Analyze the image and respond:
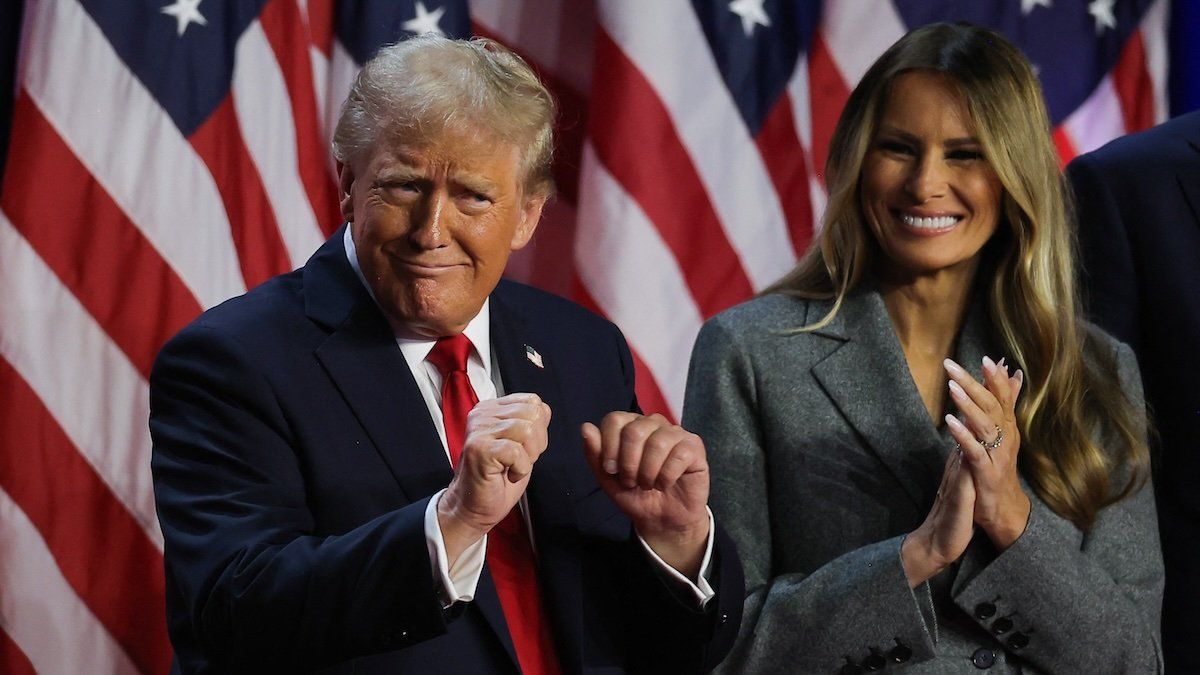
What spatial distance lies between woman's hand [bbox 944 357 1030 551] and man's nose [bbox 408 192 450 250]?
0.67 meters

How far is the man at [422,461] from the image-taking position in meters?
1.45

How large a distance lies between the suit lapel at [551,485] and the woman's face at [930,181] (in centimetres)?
61

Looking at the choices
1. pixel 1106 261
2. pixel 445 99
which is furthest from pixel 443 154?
pixel 1106 261

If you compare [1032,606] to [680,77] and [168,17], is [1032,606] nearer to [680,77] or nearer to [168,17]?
[680,77]

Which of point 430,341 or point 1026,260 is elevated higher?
point 430,341

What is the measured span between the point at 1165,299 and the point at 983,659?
0.77m

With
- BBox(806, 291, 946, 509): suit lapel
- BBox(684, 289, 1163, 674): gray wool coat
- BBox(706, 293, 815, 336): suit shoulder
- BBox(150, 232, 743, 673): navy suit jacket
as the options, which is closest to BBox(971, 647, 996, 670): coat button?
BBox(684, 289, 1163, 674): gray wool coat

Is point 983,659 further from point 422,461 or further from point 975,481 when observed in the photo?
point 422,461

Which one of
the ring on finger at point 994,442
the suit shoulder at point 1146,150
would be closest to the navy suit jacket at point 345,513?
the ring on finger at point 994,442

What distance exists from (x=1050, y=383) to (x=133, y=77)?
5.94 ft

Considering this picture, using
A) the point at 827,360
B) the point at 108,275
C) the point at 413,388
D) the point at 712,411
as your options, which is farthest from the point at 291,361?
the point at 108,275

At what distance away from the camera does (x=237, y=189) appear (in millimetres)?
2832

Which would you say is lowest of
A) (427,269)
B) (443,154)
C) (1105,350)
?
(1105,350)

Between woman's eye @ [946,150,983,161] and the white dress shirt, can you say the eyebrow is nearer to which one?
woman's eye @ [946,150,983,161]
